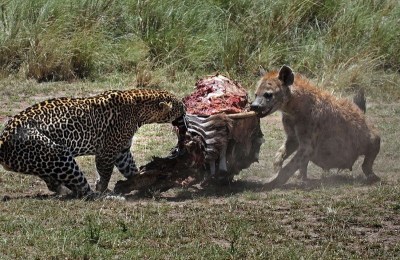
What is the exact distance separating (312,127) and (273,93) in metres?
0.52

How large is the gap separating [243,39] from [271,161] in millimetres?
4455

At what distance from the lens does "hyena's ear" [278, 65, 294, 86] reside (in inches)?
384

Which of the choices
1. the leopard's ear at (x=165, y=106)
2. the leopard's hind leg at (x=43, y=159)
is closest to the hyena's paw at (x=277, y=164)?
the leopard's ear at (x=165, y=106)

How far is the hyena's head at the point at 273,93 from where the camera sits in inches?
383

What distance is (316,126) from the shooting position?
985cm

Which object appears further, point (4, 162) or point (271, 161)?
point (271, 161)

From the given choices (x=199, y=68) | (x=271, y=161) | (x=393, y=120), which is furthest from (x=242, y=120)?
(x=199, y=68)

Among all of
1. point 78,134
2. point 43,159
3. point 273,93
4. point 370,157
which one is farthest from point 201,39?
point 43,159

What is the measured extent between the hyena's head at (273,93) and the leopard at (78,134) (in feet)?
2.46

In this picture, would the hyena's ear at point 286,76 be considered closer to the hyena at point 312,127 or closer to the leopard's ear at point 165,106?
the hyena at point 312,127

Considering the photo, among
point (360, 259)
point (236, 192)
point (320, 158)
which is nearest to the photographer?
point (360, 259)

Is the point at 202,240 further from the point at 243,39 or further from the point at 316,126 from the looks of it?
the point at 243,39

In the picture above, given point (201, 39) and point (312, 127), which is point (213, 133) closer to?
point (312, 127)

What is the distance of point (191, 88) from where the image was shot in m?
13.8
